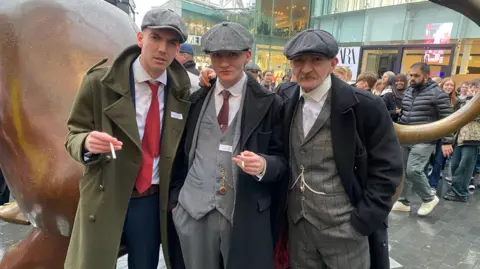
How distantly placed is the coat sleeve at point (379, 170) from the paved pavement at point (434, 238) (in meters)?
2.34

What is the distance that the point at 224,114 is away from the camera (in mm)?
1874

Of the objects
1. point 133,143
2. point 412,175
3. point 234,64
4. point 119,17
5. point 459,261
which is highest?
point 119,17

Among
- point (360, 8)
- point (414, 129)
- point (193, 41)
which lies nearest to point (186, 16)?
point (193, 41)

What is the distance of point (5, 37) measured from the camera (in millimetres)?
2340

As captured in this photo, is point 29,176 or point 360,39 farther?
point 360,39

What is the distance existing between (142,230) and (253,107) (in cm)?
94

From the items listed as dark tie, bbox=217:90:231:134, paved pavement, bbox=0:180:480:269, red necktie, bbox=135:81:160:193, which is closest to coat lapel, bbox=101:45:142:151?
red necktie, bbox=135:81:160:193

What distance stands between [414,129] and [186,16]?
90.3 feet

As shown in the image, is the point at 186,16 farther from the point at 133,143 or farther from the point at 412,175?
the point at 133,143

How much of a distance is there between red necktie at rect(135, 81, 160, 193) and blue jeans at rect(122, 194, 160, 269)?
11 centimetres

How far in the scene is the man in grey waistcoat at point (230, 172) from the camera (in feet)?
5.86

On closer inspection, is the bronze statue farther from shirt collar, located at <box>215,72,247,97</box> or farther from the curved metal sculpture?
shirt collar, located at <box>215,72,247,97</box>

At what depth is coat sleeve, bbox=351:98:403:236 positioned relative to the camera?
5.72 ft

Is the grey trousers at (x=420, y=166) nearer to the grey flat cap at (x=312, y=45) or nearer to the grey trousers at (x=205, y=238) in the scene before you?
the grey flat cap at (x=312, y=45)
